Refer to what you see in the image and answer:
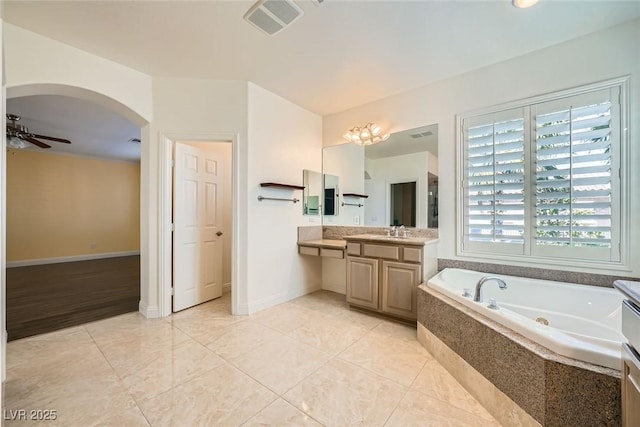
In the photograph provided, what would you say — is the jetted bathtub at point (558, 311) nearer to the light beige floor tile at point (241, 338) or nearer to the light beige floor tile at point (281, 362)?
the light beige floor tile at point (281, 362)

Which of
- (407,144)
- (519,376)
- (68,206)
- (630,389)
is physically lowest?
(519,376)

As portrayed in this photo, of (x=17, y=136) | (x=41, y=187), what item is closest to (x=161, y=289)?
(x=17, y=136)

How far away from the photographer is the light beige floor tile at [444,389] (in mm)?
1525

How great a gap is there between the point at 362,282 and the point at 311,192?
147 cm

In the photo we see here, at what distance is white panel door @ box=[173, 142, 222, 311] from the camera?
2.97m

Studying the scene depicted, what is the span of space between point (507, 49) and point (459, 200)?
4.59 feet

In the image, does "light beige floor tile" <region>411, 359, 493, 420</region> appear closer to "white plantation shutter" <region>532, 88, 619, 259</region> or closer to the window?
the window

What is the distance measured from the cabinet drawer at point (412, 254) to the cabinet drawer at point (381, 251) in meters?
0.07

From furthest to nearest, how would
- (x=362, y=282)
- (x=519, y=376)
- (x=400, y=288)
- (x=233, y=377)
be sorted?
(x=362, y=282) < (x=400, y=288) < (x=233, y=377) < (x=519, y=376)

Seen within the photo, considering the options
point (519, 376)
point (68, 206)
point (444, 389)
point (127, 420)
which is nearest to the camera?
point (519, 376)

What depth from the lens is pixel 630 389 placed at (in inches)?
36.1

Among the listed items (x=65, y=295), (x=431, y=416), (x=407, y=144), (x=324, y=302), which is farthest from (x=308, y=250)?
(x=65, y=295)

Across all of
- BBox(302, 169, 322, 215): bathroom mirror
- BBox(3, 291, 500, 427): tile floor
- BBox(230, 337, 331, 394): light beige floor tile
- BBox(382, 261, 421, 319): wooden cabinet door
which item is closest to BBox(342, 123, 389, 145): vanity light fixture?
BBox(302, 169, 322, 215): bathroom mirror

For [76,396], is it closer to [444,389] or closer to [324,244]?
[444,389]
